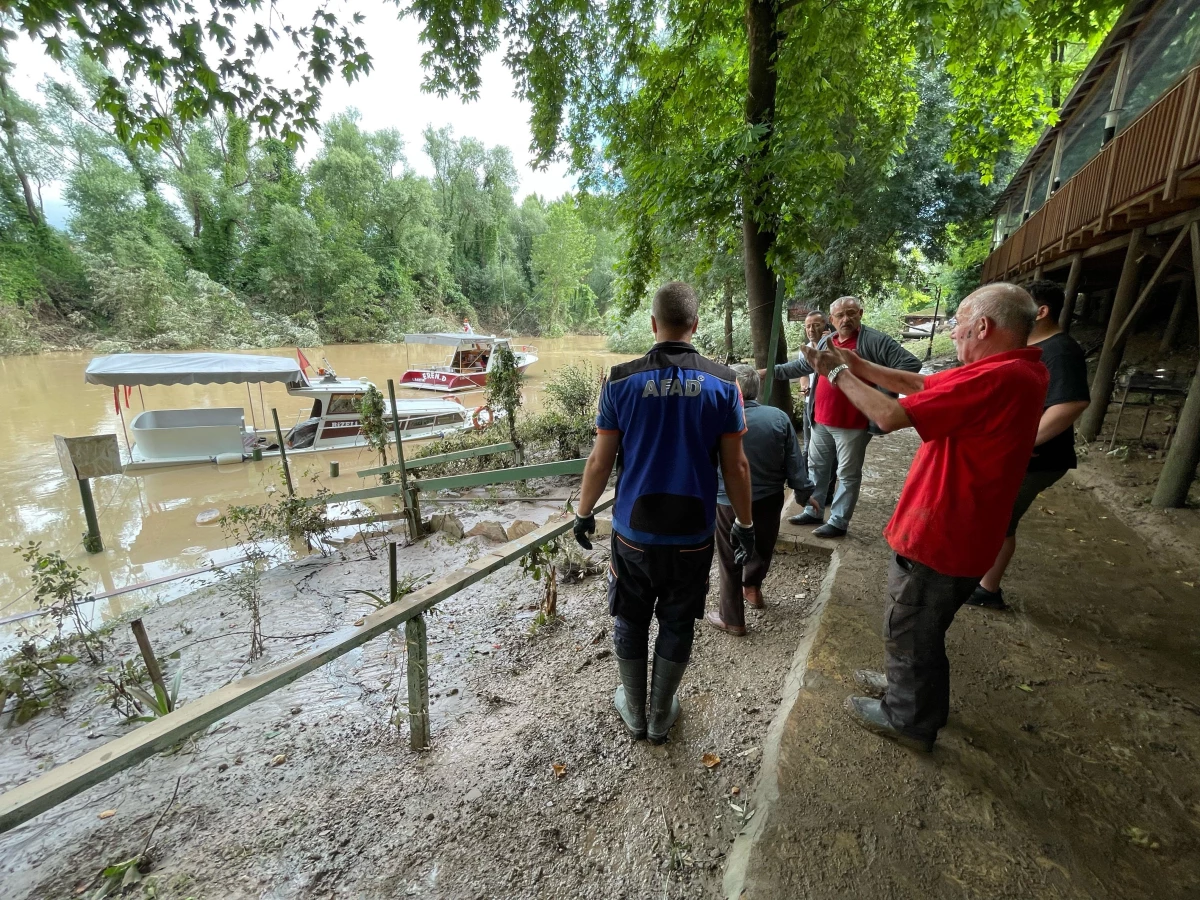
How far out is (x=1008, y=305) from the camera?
1.68 metres

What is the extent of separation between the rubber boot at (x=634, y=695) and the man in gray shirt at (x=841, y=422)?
7.16 ft

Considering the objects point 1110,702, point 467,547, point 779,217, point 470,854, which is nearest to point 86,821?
point 470,854

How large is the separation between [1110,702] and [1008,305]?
1.90m

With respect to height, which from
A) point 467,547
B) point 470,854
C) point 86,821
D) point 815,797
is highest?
point 815,797

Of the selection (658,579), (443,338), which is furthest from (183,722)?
(443,338)

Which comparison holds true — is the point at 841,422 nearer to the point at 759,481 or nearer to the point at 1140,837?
the point at 759,481

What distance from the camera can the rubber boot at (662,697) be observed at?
2066mm

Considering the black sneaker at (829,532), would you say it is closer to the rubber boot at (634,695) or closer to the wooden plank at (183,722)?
the rubber boot at (634,695)

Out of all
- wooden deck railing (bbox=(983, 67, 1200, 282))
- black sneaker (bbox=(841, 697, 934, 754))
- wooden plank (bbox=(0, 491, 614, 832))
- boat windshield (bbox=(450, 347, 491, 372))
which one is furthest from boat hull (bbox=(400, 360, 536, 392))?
black sneaker (bbox=(841, 697, 934, 754))

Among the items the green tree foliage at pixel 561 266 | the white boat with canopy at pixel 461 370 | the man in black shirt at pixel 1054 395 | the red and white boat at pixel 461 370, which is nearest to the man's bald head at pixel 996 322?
the man in black shirt at pixel 1054 395

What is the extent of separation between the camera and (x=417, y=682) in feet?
7.28

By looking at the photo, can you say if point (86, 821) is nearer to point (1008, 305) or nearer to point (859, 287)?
point (1008, 305)

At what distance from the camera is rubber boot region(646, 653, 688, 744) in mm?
2066

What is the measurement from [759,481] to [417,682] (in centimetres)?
193
